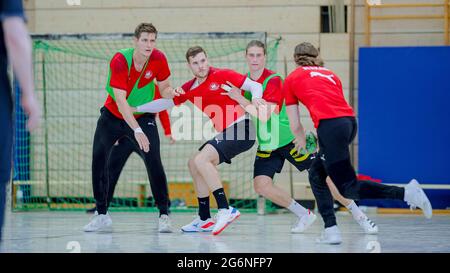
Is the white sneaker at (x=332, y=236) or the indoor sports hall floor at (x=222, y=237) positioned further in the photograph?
the white sneaker at (x=332, y=236)

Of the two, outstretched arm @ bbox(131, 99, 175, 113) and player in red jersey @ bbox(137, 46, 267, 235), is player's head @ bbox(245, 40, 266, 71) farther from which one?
outstretched arm @ bbox(131, 99, 175, 113)

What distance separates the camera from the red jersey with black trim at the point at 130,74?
761 cm

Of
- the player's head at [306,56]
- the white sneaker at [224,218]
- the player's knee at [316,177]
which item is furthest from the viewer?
the white sneaker at [224,218]

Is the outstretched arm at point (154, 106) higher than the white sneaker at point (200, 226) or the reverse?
higher

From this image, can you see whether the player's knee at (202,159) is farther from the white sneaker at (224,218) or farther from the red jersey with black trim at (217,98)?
the white sneaker at (224,218)

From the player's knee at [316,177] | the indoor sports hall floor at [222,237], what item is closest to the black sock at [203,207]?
the indoor sports hall floor at [222,237]

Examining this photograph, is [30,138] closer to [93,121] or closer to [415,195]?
[93,121]

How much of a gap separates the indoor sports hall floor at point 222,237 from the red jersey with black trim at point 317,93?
3.44 feet

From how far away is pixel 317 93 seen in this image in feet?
21.1

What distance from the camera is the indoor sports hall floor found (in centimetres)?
624

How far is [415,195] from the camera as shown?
6.31 metres

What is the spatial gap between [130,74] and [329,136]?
2.31 m
